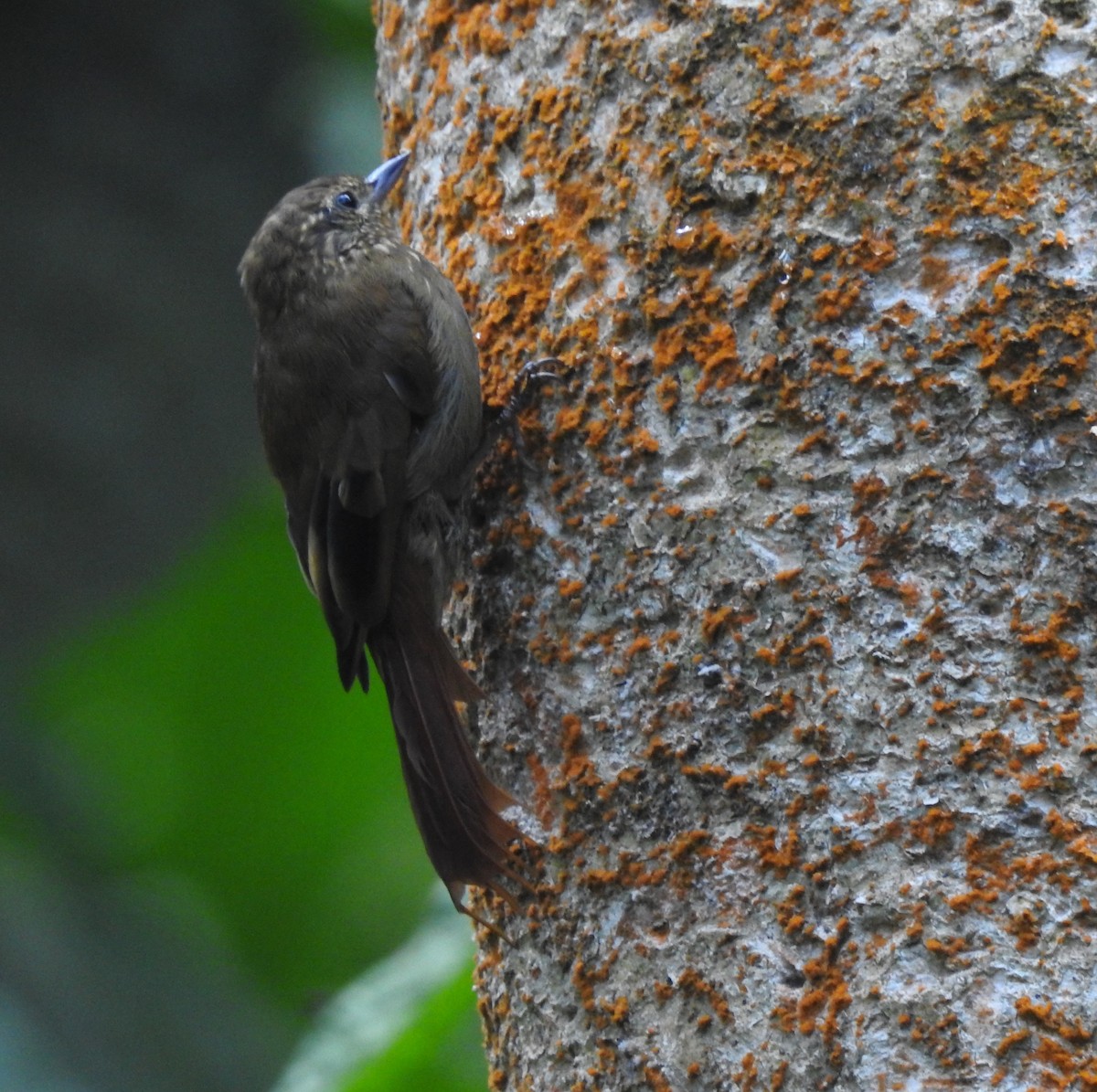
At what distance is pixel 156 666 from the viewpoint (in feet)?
13.7

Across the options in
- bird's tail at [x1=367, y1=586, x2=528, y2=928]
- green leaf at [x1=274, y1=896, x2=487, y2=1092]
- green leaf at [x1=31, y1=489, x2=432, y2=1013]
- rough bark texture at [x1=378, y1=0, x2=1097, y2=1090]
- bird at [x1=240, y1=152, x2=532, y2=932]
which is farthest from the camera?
green leaf at [x1=31, y1=489, x2=432, y2=1013]

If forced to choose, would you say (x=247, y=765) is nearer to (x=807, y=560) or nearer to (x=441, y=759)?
(x=441, y=759)

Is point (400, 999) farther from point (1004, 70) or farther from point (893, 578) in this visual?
point (1004, 70)

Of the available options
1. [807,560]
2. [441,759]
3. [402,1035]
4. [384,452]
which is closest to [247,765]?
[402,1035]

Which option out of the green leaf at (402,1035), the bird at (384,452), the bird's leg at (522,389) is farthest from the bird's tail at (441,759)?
the green leaf at (402,1035)

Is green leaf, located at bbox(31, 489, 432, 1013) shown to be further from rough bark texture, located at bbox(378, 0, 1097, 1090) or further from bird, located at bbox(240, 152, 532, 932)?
rough bark texture, located at bbox(378, 0, 1097, 1090)

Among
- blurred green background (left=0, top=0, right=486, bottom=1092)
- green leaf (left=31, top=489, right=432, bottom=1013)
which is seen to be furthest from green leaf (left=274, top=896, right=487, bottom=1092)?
green leaf (left=31, top=489, right=432, bottom=1013)

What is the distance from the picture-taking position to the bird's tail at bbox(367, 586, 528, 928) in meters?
2.55

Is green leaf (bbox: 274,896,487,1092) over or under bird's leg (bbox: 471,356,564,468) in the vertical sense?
under

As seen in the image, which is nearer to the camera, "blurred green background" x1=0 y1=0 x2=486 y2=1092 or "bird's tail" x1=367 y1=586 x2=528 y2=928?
"bird's tail" x1=367 y1=586 x2=528 y2=928

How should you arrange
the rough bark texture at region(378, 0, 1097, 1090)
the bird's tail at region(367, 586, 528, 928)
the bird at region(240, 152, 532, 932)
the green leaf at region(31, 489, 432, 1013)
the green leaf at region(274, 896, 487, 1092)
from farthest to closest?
1. the green leaf at region(31, 489, 432, 1013)
2. the green leaf at region(274, 896, 487, 1092)
3. the bird at region(240, 152, 532, 932)
4. the bird's tail at region(367, 586, 528, 928)
5. the rough bark texture at region(378, 0, 1097, 1090)

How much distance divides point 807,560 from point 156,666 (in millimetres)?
2471

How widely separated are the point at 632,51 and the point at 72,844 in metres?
2.85

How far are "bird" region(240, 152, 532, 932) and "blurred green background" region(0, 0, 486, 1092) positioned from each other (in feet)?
3.05
